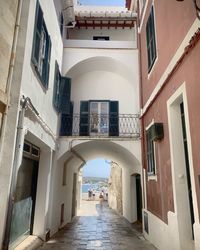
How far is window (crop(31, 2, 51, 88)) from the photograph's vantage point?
5.49m

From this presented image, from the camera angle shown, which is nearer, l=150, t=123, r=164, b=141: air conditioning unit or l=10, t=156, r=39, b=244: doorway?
l=10, t=156, r=39, b=244: doorway

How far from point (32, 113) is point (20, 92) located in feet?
3.00

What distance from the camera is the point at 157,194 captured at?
A: 251 inches

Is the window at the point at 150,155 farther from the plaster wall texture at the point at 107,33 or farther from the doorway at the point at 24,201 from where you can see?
the plaster wall texture at the point at 107,33

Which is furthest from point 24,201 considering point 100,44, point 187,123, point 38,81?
point 100,44

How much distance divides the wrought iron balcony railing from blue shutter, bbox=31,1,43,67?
4.21 meters

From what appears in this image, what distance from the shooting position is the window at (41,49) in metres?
5.49

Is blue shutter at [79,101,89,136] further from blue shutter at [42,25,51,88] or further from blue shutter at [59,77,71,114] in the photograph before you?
blue shutter at [42,25,51,88]

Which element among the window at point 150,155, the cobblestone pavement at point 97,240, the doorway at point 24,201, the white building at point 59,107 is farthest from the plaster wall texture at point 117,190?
the doorway at point 24,201

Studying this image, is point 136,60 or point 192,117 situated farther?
point 136,60

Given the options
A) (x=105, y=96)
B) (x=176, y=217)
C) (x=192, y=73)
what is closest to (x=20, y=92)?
(x=192, y=73)

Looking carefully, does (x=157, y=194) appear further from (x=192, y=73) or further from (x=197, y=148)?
(x=192, y=73)

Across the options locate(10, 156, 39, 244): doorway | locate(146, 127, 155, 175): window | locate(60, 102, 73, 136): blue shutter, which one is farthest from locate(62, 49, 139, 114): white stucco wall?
locate(10, 156, 39, 244): doorway

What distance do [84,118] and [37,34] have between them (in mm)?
4914
